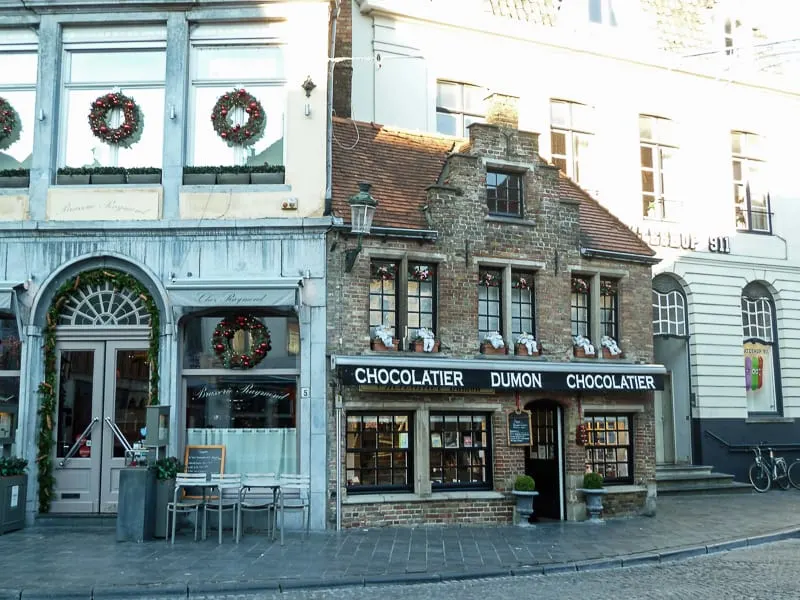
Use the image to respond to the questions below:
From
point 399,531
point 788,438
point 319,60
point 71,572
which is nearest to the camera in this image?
point 71,572

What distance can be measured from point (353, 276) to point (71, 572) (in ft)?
21.3

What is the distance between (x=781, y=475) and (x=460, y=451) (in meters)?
→ 10.9

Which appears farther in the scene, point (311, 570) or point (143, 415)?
point (143, 415)

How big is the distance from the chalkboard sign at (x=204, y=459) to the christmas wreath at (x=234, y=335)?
1373 millimetres

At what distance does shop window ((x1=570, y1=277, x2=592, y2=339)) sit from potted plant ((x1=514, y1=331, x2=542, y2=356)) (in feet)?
3.74

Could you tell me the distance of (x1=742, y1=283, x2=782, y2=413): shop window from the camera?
23.9m

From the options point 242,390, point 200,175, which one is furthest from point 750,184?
point 242,390

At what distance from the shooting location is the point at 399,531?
14.5m

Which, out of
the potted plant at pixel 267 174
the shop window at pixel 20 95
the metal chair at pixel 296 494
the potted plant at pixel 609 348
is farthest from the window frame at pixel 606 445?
the shop window at pixel 20 95

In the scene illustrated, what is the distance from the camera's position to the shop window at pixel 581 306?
56.9ft

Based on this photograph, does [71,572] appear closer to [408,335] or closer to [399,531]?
[399,531]

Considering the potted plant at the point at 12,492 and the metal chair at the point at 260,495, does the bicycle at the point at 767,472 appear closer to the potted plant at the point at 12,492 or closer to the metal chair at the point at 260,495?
the metal chair at the point at 260,495

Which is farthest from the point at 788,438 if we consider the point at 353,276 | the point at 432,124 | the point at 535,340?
the point at 353,276

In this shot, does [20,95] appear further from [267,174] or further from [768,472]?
[768,472]
